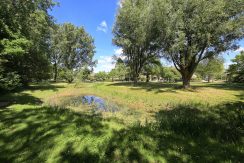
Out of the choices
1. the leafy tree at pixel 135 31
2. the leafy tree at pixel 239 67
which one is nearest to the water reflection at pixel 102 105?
the leafy tree at pixel 135 31

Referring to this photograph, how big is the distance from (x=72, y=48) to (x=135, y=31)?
27.5 metres

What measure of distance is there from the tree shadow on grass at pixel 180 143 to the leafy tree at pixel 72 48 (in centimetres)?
4725

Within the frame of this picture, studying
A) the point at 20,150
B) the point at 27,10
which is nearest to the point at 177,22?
the point at 27,10

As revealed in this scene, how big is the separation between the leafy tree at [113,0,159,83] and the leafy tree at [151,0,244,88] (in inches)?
150

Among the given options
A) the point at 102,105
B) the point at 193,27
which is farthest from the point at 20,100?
the point at 193,27

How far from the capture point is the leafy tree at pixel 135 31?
1177 inches

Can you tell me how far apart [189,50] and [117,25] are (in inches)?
612

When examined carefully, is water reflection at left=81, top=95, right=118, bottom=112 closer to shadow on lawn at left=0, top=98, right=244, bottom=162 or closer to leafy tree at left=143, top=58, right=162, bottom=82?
shadow on lawn at left=0, top=98, right=244, bottom=162

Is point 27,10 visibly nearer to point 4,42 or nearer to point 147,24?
point 4,42

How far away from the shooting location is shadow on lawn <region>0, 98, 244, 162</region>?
489 centimetres

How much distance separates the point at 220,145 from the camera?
5438 millimetres

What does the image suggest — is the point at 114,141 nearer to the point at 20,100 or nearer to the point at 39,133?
the point at 39,133

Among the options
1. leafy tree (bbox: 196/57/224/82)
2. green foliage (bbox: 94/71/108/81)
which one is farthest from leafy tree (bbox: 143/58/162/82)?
green foliage (bbox: 94/71/108/81)

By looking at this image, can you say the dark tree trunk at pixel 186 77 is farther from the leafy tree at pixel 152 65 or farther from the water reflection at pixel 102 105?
the leafy tree at pixel 152 65
